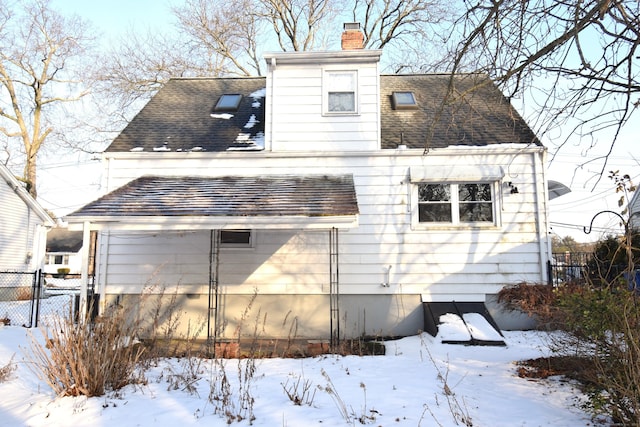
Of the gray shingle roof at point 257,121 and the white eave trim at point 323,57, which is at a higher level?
the white eave trim at point 323,57

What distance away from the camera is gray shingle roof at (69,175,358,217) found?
7.33 meters

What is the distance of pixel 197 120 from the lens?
11.0 meters

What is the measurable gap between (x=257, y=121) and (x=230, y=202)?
3727mm

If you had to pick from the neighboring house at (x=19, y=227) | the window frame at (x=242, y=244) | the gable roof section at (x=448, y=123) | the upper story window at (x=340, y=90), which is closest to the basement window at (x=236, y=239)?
the window frame at (x=242, y=244)

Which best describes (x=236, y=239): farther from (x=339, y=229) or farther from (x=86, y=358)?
(x=86, y=358)

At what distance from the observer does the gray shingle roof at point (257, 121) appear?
974cm

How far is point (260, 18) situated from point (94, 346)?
1902cm

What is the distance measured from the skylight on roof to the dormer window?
429 centimetres

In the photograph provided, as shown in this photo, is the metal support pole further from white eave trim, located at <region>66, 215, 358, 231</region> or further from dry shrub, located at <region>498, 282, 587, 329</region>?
dry shrub, located at <region>498, 282, 587, 329</region>

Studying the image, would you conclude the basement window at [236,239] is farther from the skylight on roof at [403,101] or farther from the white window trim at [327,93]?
the skylight on roof at [403,101]

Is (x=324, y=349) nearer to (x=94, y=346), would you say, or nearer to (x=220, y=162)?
(x=94, y=346)

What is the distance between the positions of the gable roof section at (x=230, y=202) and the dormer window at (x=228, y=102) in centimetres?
273

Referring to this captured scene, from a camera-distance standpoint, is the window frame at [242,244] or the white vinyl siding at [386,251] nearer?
the white vinyl siding at [386,251]

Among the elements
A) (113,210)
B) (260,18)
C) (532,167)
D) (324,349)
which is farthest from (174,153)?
(260,18)
